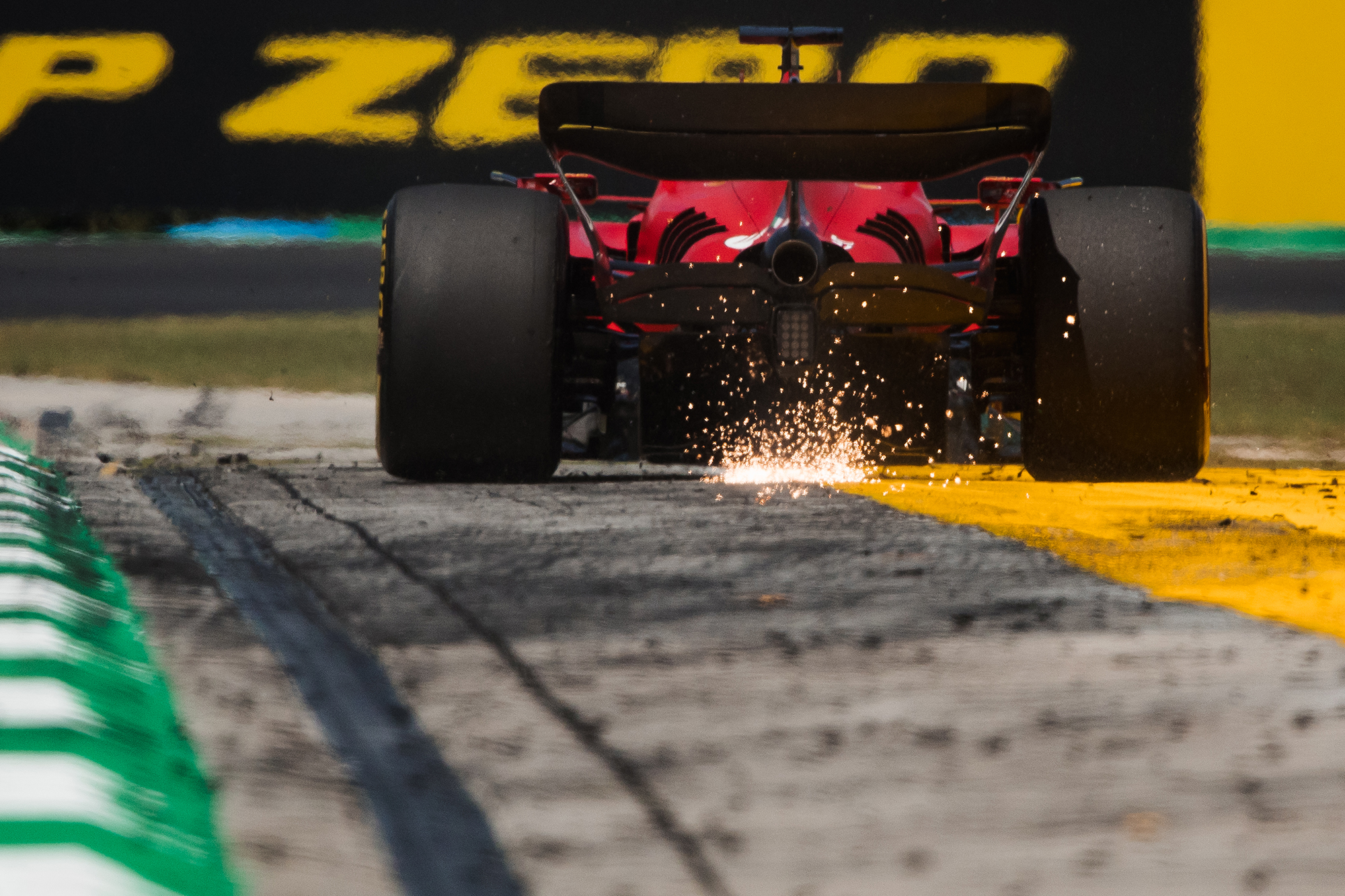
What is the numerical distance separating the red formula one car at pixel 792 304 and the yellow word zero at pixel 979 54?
230 inches

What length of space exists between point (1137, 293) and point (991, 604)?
1.80 m

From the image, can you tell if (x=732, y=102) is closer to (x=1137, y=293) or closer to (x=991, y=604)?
(x=1137, y=293)

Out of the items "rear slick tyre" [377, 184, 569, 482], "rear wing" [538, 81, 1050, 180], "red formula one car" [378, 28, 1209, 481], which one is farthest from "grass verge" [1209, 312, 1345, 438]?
"rear slick tyre" [377, 184, 569, 482]

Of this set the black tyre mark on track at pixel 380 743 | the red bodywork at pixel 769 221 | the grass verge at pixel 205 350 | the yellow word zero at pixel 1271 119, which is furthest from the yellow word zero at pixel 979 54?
the black tyre mark on track at pixel 380 743

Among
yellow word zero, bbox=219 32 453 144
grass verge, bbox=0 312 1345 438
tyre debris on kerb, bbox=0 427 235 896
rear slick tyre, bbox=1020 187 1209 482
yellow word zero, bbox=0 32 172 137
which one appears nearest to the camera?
tyre debris on kerb, bbox=0 427 235 896

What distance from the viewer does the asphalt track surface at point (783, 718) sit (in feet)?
4.88

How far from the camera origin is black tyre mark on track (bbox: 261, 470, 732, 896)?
1.46 m

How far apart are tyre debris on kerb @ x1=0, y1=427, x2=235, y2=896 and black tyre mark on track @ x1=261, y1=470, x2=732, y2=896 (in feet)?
1.37

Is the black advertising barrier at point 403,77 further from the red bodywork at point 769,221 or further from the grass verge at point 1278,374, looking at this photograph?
the red bodywork at point 769,221

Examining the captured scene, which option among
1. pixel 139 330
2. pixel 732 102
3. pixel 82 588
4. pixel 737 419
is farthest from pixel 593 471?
pixel 139 330

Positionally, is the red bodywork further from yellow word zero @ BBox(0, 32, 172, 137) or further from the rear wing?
yellow word zero @ BBox(0, 32, 172, 137)

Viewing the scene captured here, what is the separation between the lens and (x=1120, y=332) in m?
4.24

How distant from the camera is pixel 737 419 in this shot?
15.1ft

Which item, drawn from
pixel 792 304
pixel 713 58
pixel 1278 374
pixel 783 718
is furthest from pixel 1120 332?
pixel 713 58
